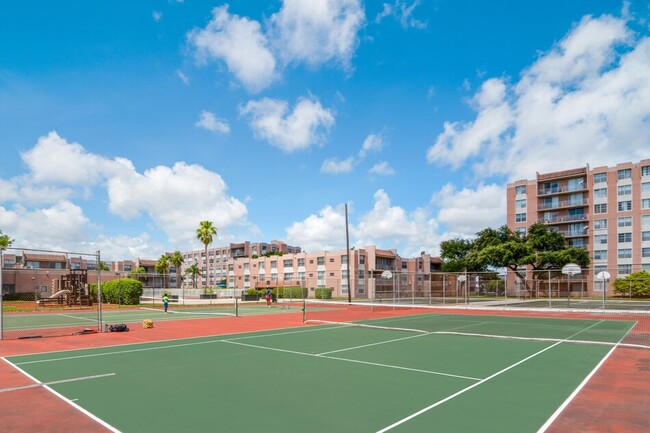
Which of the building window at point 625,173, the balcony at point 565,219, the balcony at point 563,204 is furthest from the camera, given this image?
the balcony at point 563,204

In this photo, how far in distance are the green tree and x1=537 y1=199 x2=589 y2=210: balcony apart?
70.4 feet

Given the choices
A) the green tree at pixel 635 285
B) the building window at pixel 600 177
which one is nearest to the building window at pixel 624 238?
the building window at pixel 600 177

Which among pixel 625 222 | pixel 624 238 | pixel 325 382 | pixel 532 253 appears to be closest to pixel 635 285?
pixel 532 253

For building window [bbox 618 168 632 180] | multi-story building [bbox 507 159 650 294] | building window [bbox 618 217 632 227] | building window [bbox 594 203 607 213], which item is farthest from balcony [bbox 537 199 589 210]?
building window [bbox 618 168 632 180]

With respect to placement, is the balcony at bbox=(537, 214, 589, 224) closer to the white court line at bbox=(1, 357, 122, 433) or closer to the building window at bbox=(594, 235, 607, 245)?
the building window at bbox=(594, 235, 607, 245)

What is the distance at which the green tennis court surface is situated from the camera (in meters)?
7.61

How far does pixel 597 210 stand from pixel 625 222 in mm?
4870

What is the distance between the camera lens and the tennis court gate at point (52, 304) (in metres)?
20.7

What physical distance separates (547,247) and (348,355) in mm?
70215

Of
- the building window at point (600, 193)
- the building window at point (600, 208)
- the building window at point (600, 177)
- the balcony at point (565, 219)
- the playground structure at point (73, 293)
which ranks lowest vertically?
the playground structure at point (73, 293)

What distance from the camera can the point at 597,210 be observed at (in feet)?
265

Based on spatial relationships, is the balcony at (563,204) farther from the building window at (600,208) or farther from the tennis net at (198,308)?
the tennis net at (198,308)

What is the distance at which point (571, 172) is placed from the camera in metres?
84.1

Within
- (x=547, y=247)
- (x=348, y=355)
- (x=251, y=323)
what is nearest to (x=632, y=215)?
(x=547, y=247)
